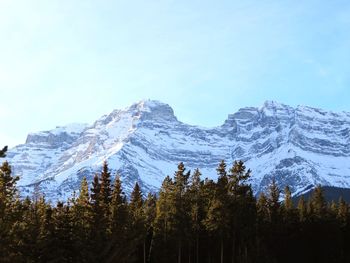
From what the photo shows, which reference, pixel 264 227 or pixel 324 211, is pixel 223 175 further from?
pixel 324 211

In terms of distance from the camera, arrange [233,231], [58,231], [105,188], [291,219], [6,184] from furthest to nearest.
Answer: [291,219], [233,231], [105,188], [58,231], [6,184]

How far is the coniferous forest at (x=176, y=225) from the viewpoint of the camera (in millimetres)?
45125

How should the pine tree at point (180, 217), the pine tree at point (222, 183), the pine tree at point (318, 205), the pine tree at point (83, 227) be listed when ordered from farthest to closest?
the pine tree at point (318, 205), the pine tree at point (180, 217), the pine tree at point (222, 183), the pine tree at point (83, 227)

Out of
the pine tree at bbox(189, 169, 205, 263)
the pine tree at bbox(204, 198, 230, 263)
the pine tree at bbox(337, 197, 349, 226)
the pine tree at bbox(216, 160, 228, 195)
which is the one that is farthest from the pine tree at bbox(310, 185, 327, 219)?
the pine tree at bbox(204, 198, 230, 263)

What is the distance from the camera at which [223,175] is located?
6925cm

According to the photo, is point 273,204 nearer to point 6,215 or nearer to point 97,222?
point 97,222

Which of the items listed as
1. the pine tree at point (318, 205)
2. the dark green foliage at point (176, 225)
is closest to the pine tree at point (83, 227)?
the dark green foliage at point (176, 225)

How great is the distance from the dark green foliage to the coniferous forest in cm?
10

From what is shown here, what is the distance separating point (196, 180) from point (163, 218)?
10060 millimetres

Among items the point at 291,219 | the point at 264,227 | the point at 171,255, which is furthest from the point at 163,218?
the point at 291,219

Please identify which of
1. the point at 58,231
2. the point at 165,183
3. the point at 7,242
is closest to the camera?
the point at 7,242

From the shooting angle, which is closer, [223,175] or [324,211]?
[223,175]

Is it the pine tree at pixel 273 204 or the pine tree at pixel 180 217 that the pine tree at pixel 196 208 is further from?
the pine tree at pixel 273 204

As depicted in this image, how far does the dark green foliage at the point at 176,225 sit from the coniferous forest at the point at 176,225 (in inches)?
3.9
